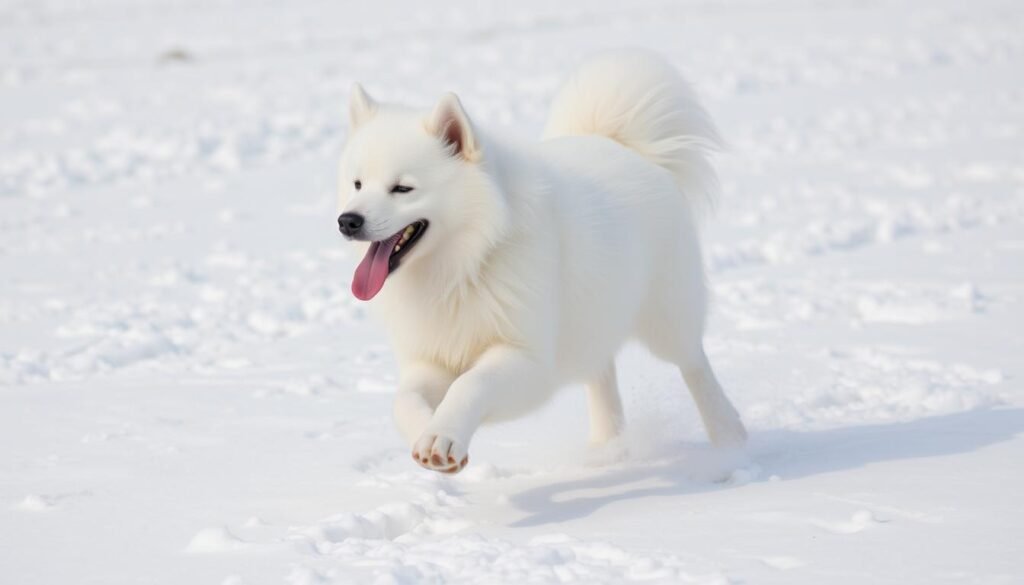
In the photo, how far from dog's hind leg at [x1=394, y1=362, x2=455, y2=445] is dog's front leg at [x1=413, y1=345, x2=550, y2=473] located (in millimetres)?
63

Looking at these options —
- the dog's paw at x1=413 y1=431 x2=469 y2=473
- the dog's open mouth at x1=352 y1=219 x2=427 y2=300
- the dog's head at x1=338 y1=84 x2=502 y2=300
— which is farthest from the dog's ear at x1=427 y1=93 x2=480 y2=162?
the dog's paw at x1=413 y1=431 x2=469 y2=473

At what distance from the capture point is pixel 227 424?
4949 mm

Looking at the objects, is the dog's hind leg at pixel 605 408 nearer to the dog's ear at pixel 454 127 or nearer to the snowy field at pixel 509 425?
the snowy field at pixel 509 425

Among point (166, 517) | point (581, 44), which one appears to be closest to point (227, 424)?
point (166, 517)

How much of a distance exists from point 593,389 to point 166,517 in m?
1.77

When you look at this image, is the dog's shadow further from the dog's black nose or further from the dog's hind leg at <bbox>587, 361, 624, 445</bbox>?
the dog's black nose

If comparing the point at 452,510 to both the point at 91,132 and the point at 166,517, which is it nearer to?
the point at 166,517

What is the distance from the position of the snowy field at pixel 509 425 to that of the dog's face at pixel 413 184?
31.4 inches

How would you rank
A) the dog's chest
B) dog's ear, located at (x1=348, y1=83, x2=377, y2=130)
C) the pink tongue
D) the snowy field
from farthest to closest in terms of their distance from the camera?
1. dog's ear, located at (x1=348, y1=83, x2=377, y2=130)
2. the dog's chest
3. the pink tongue
4. the snowy field

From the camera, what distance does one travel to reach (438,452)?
3.36 metres

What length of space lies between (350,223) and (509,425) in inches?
67.6

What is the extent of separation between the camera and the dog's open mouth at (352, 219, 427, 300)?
12.2ft

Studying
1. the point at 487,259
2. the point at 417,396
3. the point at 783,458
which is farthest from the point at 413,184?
the point at 783,458

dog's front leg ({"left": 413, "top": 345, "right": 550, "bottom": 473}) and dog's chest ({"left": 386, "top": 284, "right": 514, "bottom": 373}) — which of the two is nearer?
dog's front leg ({"left": 413, "top": 345, "right": 550, "bottom": 473})
